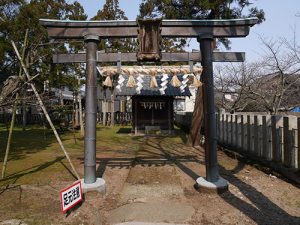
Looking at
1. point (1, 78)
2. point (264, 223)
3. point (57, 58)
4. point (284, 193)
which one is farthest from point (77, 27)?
point (1, 78)

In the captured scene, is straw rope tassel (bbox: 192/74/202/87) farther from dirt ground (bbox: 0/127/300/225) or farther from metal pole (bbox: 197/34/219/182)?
dirt ground (bbox: 0/127/300/225)

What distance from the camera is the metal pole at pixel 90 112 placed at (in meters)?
6.48

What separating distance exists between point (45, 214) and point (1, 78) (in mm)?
21327

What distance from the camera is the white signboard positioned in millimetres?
4974

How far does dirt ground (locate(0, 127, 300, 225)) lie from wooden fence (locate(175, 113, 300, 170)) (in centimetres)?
56

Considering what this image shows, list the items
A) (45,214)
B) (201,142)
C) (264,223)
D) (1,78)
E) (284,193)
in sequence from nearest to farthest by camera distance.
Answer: (264,223)
(45,214)
(284,193)
(201,142)
(1,78)

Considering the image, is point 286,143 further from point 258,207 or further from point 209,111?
point 258,207

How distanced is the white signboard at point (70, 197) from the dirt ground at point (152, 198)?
0.21 m

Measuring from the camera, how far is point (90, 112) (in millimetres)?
6527

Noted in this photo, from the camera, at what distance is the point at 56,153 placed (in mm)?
12094

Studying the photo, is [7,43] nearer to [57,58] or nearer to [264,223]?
[57,58]

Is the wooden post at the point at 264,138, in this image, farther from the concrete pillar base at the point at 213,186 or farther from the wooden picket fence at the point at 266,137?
the concrete pillar base at the point at 213,186

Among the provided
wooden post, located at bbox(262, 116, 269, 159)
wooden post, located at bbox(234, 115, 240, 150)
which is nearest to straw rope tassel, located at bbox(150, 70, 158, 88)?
wooden post, located at bbox(262, 116, 269, 159)

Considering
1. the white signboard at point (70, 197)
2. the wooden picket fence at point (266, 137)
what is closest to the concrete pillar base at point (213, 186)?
the wooden picket fence at point (266, 137)
